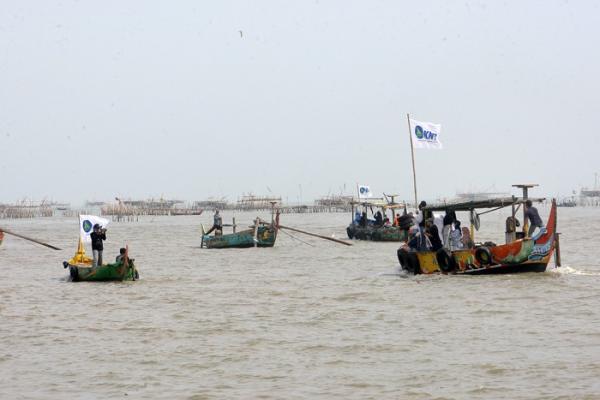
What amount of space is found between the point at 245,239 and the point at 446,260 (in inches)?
621

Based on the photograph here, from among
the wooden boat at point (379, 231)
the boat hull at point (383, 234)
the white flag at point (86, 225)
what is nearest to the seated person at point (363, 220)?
the wooden boat at point (379, 231)

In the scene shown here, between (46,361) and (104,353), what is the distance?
76 centimetres

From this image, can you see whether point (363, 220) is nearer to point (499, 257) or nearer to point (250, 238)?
point (250, 238)

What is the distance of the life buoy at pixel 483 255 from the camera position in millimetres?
18547

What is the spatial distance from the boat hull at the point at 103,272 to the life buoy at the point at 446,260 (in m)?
7.04

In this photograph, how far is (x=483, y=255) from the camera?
61.1 feet

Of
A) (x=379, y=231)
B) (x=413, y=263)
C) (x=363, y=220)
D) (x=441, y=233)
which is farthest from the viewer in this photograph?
(x=363, y=220)

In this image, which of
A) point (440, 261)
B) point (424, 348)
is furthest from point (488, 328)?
point (440, 261)

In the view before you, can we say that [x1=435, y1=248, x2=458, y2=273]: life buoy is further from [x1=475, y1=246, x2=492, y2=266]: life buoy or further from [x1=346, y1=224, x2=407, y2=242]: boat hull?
[x1=346, y1=224, x2=407, y2=242]: boat hull

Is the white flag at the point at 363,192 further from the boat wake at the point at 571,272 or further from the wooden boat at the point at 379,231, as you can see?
the boat wake at the point at 571,272

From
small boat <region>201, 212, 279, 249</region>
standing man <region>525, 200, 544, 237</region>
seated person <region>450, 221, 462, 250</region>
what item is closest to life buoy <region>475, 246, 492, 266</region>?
seated person <region>450, 221, 462, 250</region>

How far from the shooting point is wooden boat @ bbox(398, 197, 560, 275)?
18.2 meters

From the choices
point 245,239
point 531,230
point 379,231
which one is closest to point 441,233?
point 531,230

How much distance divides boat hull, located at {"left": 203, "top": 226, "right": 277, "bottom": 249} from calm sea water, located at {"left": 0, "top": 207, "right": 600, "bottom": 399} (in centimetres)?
1210
